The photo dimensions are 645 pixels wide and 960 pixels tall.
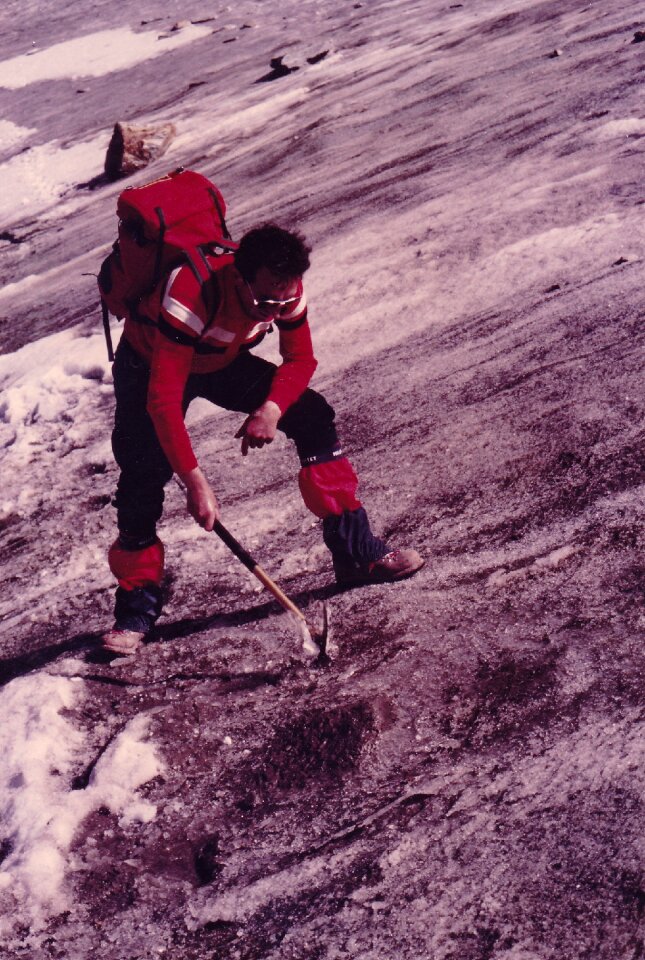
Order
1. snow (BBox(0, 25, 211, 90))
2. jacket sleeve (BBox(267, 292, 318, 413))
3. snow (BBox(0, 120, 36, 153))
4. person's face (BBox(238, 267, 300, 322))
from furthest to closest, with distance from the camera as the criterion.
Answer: snow (BBox(0, 25, 211, 90)), snow (BBox(0, 120, 36, 153)), jacket sleeve (BBox(267, 292, 318, 413)), person's face (BBox(238, 267, 300, 322))

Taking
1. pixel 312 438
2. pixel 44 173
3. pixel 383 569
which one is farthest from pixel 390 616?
pixel 44 173

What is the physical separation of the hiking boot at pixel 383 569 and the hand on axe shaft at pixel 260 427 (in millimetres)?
723

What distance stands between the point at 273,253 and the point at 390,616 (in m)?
1.43

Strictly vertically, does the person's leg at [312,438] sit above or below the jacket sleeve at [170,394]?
below

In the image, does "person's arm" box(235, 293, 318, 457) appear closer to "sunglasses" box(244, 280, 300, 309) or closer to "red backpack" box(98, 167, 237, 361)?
"sunglasses" box(244, 280, 300, 309)

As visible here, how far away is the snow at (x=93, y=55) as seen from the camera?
1495 centimetres

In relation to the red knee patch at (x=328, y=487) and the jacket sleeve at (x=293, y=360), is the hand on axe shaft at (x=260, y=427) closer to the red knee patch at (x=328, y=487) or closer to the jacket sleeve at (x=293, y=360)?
the jacket sleeve at (x=293, y=360)

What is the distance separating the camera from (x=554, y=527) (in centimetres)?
351

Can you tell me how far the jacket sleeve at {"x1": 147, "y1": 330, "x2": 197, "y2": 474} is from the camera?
8.76 feet

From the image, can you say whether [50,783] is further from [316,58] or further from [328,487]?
[316,58]

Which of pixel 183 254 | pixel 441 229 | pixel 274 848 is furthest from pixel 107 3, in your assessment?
pixel 274 848

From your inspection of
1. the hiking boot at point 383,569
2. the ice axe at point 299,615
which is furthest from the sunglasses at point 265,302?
the hiking boot at point 383,569

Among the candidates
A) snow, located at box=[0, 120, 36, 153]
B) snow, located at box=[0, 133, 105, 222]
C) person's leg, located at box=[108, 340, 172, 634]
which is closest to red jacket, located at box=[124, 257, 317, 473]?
person's leg, located at box=[108, 340, 172, 634]

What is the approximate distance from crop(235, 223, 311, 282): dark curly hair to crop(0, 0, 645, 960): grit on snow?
1364 mm
